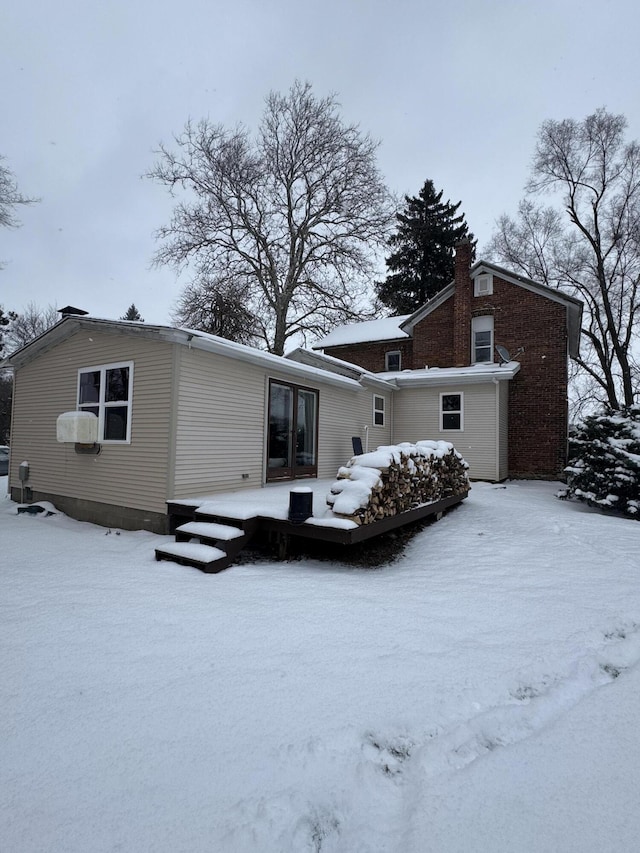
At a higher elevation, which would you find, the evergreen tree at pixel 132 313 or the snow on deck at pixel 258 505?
the evergreen tree at pixel 132 313

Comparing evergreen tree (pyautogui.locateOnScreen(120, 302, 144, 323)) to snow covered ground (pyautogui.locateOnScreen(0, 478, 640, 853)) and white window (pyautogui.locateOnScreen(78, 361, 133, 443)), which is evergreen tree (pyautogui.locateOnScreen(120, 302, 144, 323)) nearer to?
white window (pyautogui.locateOnScreen(78, 361, 133, 443))

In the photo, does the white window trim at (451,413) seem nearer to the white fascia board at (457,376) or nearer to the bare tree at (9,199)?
the white fascia board at (457,376)

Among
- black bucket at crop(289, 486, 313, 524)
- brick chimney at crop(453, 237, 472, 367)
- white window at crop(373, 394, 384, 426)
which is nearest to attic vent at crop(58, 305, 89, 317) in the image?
black bucket at crop(289, 486, 313, 524)

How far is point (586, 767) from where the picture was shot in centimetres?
185

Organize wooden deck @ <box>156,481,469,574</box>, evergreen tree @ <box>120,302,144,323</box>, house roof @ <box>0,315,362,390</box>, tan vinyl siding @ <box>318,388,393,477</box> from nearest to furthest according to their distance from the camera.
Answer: wooden deck @ <box>156,481,469,574</box> → house roof @ <box>0,315,362,390</box> → tan vinyl siding @ <box>318,388,393,477</box> → evergreen tree @ <box>120,302,144,323</box>

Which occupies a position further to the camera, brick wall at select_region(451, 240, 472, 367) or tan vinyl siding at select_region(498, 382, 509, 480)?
brick wall at select_region(451, 240, 472, 367)

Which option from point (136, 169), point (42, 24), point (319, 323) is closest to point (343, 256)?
point (319, 323)

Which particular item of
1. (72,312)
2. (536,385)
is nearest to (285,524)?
(72,312)

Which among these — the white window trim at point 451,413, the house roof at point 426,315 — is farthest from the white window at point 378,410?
the house roof at point 426,315

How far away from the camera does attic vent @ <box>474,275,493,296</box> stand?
559 inches

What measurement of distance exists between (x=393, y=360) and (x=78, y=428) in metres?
13.1

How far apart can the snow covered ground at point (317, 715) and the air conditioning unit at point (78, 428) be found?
3.12 m

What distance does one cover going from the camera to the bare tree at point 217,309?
19172 millimetres

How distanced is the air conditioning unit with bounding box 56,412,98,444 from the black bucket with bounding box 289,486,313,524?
407 cm
